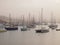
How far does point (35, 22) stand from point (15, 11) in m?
0.30

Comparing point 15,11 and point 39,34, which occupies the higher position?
point 15,11

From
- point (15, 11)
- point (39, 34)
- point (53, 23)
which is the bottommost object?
point (39, 34)

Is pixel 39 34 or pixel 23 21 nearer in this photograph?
pixel 23 21

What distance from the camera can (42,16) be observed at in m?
2.46

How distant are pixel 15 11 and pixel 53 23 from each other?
0.54m

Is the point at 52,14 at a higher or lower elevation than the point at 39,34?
higher

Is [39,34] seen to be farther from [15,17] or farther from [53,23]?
[15,17]

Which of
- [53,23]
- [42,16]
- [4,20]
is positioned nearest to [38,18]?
[42,16]

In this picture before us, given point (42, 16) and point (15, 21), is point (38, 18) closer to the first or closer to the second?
point (42, 16)

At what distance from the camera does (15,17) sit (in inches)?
93.5

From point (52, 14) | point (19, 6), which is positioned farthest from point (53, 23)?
point (19, 6)

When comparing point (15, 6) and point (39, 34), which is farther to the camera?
point (39, 34)

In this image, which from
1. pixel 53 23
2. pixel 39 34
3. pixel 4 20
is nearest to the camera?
pixel 4 20

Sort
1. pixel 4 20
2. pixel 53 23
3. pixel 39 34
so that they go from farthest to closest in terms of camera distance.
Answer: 1. pixel 39 34
2. pixel 53 23
3. pixel 4 20
